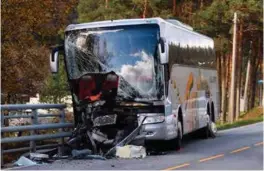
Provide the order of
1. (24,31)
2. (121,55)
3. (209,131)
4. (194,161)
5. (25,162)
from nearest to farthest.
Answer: (25,162)
(194,161)
(121,55)
(24,31)
(209,131)

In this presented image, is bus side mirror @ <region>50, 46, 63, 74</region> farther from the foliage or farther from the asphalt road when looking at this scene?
the asphalt road

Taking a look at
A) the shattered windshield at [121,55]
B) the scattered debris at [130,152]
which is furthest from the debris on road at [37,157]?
the shattered windshield at [121,55]

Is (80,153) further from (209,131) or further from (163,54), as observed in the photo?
(209,131)

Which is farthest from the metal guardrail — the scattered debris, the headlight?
the headlight

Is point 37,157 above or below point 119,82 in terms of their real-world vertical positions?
below

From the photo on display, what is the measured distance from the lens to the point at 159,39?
56.8ft

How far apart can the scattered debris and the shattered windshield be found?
136cm

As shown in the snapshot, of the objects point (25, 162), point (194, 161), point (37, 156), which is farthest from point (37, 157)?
point (194, 161)

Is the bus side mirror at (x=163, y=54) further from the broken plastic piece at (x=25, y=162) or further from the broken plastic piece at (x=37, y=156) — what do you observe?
the broken plastic piece at (x=25, y=162)

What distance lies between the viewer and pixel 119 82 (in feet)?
57.3

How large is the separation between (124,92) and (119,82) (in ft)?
0.90

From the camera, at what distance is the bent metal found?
17344 millimetres

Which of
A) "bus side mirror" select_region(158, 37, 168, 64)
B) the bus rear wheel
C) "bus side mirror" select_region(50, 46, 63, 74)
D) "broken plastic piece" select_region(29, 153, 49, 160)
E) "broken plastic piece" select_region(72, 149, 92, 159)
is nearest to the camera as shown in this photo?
"broken plastic piece" select_region(29, 153, 49, 160)

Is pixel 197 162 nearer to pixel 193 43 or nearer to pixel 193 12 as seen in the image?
pixel 193 43
